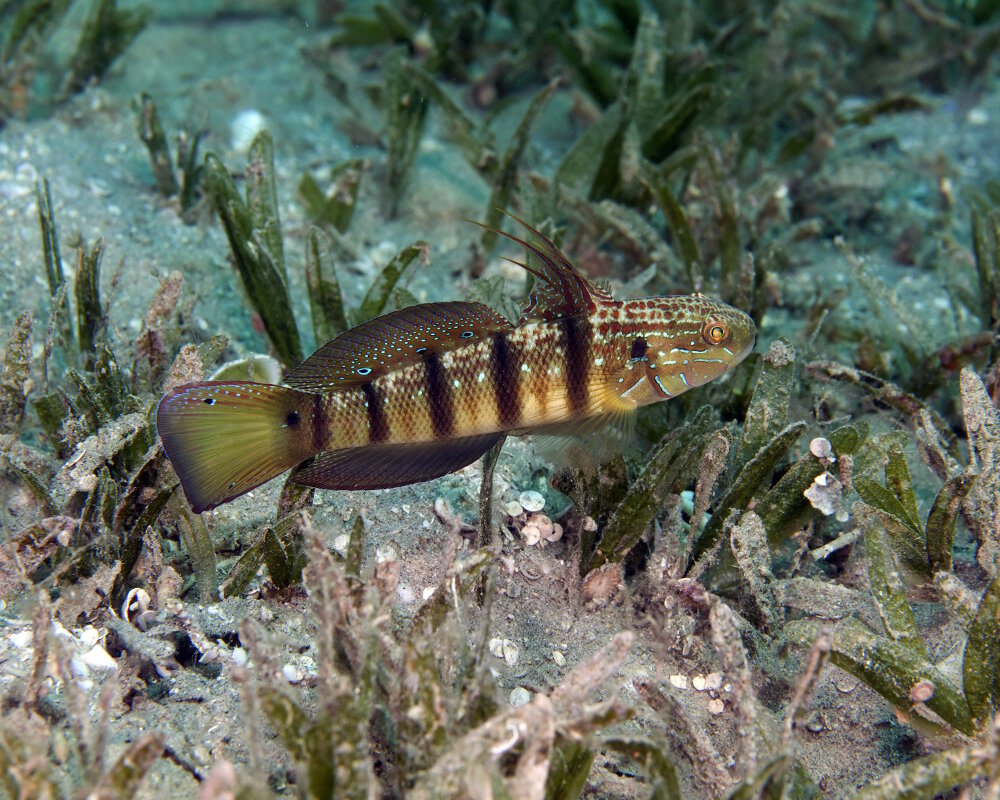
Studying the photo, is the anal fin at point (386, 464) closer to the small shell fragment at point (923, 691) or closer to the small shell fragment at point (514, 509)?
the small shell fragment at point (514, 509)

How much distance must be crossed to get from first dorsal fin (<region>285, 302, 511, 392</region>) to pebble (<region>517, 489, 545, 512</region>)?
876mm

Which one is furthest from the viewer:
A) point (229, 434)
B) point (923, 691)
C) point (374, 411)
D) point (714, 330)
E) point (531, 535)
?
point (531, 535)

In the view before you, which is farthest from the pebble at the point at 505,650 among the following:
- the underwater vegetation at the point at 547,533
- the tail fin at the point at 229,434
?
the tail fin at the point at 229,434

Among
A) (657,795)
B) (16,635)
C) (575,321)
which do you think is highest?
(575,321)

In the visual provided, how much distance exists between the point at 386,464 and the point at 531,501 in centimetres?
84

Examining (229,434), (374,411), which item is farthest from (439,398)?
(229,434)

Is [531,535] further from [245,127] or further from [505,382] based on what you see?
[245,127]

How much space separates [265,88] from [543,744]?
6850 mm

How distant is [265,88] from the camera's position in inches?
280

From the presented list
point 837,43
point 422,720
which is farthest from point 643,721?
point 837,43

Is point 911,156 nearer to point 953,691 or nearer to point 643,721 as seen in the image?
point 953,691

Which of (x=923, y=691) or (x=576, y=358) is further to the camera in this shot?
(x=576, y=358)

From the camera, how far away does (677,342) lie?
3.14 meters

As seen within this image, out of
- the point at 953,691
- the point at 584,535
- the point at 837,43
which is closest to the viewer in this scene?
the point at 953,691
